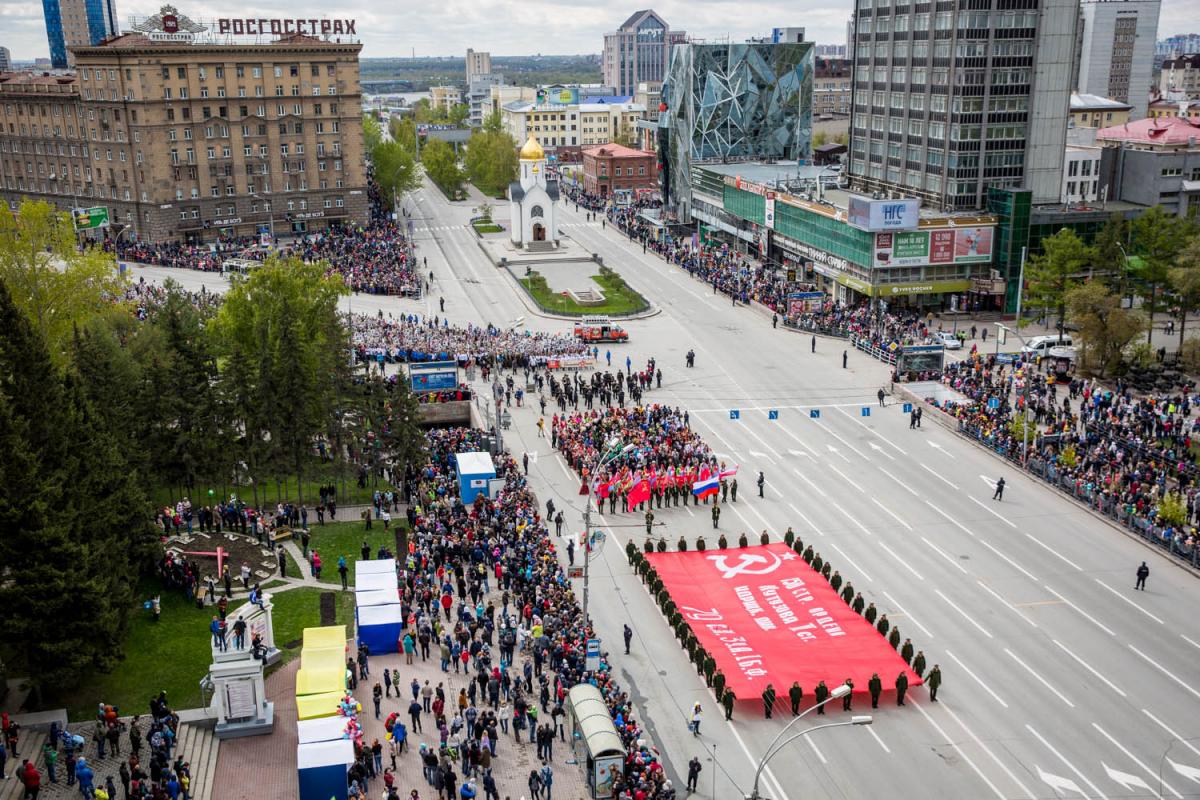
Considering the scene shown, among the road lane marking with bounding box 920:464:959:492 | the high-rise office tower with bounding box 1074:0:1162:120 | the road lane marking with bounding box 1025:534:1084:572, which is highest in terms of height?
the high-rise office tower with bounding box 1074:0:1162:120

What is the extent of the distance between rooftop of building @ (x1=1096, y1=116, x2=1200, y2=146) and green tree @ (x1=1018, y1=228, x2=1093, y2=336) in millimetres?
30297

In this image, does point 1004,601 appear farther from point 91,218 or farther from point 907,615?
point 91,218

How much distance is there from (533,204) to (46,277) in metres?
61.6

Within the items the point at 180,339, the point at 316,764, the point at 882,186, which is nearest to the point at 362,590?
the point at 316,764

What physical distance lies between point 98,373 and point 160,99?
72.8 m

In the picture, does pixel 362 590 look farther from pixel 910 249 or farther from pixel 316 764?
pixel 910 249

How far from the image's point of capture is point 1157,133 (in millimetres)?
107875

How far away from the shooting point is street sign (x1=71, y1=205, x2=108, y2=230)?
104188 millimetres

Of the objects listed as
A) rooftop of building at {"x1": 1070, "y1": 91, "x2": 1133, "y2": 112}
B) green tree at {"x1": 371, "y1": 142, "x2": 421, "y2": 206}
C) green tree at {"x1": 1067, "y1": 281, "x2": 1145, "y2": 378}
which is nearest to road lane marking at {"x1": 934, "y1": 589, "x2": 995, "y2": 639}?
green tree at {"x1": 1067, "y1": 281, "x2": 1145, "y2": 378}

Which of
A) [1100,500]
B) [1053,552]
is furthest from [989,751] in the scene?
[1100,500]

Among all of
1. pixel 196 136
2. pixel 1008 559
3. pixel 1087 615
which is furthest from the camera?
pixel 196 136

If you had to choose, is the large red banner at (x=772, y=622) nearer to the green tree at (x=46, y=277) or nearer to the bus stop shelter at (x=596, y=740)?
the bus stop shelter at (x=596, y=740)

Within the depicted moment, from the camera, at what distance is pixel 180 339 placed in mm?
52094

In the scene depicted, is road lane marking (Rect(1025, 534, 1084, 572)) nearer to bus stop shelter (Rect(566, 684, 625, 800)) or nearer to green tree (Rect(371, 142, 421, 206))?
bus stop shelter (Rect(566, 684, 625, 800))
